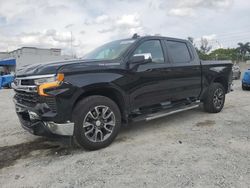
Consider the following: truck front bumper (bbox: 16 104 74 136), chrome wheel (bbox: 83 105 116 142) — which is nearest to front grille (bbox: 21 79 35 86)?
truck front bumper (bbox: 16 104 74 136)

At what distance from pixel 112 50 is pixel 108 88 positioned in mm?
1036

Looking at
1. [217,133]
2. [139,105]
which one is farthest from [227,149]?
[139,105]

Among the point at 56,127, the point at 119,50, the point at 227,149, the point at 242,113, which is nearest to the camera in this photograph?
the point at 56,127

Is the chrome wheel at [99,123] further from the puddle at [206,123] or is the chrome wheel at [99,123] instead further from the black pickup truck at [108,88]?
the puddle at [206,123]

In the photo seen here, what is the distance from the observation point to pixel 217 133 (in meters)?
4.82

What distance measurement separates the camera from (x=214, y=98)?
640 centimetres

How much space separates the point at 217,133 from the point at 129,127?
178cm

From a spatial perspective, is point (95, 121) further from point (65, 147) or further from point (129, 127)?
point (129, 127)

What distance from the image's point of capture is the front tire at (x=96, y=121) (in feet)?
12.5

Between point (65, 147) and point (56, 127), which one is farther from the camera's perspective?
point (65, 147)

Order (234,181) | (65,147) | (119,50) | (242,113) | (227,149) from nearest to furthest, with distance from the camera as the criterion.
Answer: (234,181), (227,149), (65,147), (119,50), (242,113)

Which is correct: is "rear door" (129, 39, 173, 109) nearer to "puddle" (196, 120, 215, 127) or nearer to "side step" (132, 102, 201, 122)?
"side step" (132, 102, 201, 122)

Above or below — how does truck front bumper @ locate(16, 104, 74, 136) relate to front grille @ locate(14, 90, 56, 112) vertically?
below

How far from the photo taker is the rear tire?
20.7 ft
